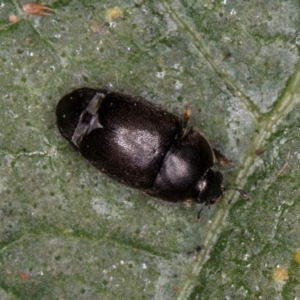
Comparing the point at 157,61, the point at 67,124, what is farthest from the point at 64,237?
the point at 157,61

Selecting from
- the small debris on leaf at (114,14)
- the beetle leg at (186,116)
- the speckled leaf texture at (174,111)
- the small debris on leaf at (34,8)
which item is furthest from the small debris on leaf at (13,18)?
the beetle leg at (186,116)

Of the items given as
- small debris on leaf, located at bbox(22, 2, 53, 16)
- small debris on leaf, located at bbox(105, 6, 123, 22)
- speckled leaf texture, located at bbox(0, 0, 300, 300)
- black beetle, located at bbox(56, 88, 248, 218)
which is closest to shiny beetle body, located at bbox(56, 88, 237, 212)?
black beetle, located at bbox(56, 88, 248, 218)

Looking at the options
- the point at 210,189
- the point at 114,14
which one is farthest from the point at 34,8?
the point at 210,189

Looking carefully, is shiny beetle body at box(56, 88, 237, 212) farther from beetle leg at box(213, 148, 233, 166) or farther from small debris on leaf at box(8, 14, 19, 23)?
small debris on leaf at box(8, 14, 19, 23)

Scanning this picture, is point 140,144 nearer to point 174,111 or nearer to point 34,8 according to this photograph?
point 174,111

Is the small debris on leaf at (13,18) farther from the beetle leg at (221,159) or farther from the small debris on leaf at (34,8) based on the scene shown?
the beetle leg at (221,159)

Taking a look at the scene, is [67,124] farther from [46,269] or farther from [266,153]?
[266,153]

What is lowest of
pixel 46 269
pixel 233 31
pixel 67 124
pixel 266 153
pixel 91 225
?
pixel 46 269
